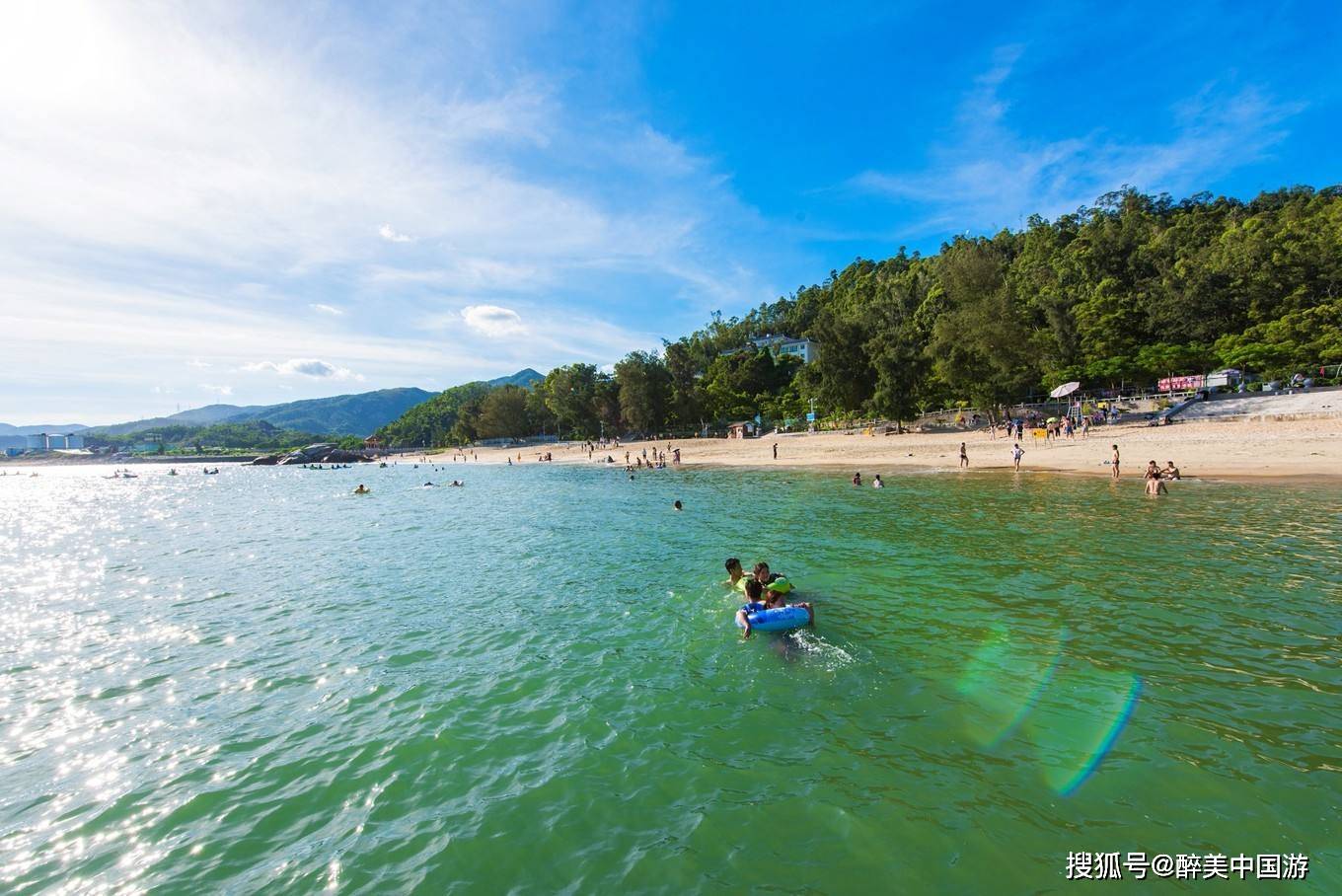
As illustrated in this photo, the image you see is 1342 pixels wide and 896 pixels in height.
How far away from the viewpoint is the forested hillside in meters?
50.8

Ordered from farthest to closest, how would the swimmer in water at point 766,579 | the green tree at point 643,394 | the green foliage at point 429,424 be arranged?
1. the green foliage at point 429,424
2. the green tree at point 643,394
3. the swimmer in water at point 766,579

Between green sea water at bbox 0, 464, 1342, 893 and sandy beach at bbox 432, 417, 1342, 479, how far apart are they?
14.8 m

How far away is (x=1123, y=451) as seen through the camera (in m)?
34.0

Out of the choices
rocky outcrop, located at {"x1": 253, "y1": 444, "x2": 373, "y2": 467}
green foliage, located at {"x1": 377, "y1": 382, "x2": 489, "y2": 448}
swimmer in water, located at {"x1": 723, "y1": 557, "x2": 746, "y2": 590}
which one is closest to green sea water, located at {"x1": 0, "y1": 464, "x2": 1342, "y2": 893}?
swimmer in water, located at {"x1": 723, "y1": 557, "x2": 746, "y2": 590}

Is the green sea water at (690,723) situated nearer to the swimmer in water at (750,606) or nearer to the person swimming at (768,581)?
the swimmer in water at (750,606)

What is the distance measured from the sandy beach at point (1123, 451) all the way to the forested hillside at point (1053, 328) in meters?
7.42

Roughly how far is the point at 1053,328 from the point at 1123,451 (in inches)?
1528

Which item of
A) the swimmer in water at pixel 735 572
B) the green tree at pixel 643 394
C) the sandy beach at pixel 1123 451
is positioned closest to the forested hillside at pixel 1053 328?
the green tree at pixel 643 394

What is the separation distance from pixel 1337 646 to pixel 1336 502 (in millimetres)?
16544

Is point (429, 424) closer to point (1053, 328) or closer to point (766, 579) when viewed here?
point (1053, 328)

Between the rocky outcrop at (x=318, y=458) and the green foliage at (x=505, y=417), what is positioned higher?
the green foliage at (x=505, y=417)

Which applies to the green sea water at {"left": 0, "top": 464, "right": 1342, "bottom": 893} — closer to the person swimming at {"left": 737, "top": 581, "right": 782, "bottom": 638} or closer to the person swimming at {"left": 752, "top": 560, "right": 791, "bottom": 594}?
the person swimming at {"left": 737, "top": 581, "right": 782, "bottom": 638}

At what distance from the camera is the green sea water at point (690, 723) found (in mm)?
5094

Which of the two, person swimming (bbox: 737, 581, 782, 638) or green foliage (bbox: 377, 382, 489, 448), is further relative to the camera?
green foliage (bbox: 377, 382, 489, 448)
